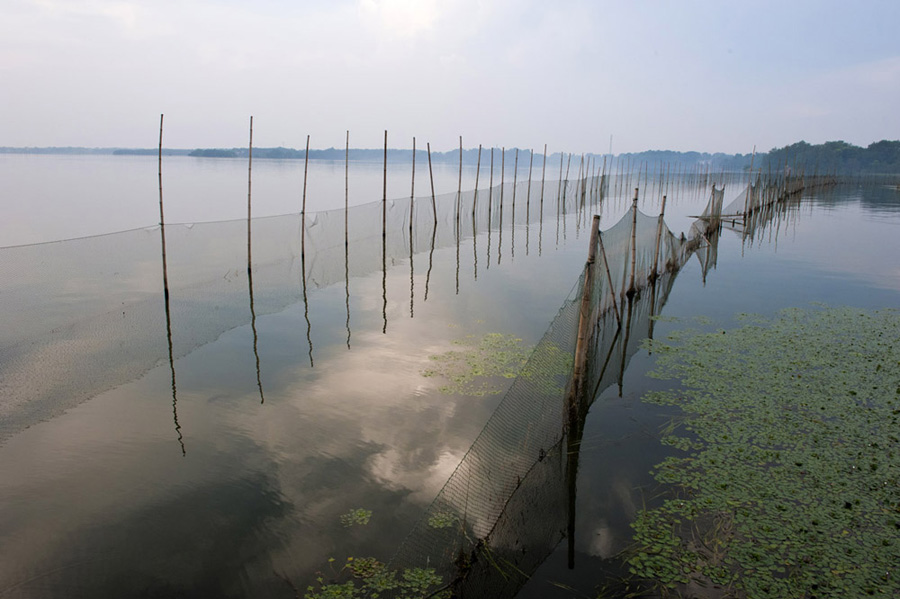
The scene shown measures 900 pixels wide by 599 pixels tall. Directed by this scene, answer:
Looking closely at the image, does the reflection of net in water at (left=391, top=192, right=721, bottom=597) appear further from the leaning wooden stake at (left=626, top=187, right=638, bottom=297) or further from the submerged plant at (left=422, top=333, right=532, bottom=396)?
the leaning wooden stake at (left=626, top=187, right=638, bottom=297)

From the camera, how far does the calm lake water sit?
432 centimetres

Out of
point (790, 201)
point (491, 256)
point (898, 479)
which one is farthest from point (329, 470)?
point (790, 201)

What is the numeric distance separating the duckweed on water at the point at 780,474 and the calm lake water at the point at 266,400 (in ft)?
1.38

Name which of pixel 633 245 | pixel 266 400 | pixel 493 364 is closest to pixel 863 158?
pixel 633 245

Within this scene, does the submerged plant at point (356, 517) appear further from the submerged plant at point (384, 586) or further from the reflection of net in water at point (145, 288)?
the reflection of net in water at point (145, 288)

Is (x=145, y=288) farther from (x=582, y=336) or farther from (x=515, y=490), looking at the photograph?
(x=515, y=490)

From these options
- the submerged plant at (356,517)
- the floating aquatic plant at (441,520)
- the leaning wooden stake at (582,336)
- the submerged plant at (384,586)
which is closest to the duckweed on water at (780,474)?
the leaning wooden stake at (582,336)

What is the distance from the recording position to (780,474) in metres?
5.13

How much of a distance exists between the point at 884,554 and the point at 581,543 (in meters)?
2.14

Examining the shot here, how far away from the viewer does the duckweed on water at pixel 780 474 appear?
396 centimetres

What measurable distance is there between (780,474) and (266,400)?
5595 millimetres

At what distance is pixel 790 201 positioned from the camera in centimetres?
3809

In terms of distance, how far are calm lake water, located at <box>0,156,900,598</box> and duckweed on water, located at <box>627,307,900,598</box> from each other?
421 millimetres

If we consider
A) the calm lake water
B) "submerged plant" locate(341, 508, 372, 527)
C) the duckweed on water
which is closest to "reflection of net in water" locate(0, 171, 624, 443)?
the calm lake water
